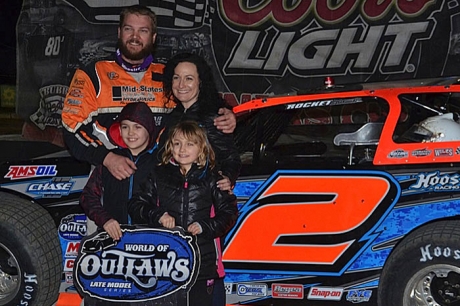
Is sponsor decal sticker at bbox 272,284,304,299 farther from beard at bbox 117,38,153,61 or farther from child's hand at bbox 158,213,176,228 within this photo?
beard at bbox 117,38,153,61

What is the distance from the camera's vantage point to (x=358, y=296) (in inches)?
163

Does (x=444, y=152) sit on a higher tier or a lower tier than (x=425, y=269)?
higher

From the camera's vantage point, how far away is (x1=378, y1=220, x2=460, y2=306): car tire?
12.9ft

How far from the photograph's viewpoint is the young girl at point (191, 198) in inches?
142

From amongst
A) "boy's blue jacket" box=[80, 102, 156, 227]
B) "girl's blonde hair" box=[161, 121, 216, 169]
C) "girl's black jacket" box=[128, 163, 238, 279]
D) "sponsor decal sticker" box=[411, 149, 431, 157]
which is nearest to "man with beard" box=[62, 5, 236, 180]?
"boy's blue jacket" box=[80, 102, 156, 227]

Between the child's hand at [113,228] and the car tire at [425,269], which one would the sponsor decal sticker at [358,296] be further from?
the child's hand at [113,228]

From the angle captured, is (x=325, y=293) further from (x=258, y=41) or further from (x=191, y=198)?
(x=258, y=41)

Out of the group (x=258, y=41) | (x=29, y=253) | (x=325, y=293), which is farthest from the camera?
(x=258, y=41)

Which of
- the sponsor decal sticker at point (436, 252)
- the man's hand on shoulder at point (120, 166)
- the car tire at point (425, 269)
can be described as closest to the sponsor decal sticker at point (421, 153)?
the car tire at point (425, 269)

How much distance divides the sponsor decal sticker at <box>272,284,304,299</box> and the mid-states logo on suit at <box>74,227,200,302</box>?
30.6 inches

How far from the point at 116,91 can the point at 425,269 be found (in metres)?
1.99

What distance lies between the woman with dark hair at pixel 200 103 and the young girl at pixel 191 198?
0.18 metres

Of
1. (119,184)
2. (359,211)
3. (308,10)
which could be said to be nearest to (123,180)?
(119,184)

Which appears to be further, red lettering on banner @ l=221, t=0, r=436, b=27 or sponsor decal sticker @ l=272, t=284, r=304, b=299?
red lettering on banner @ l=221, t=0, r=436, b=27
